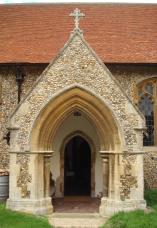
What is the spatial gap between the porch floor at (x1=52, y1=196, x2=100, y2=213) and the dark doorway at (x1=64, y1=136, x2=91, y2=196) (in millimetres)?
1293

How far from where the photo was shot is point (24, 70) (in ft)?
51.7

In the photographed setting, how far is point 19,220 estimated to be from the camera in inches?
433

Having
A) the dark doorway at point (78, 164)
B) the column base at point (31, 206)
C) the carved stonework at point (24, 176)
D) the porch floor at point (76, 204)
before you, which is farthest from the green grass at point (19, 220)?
the dark doorway at point (78, 164)

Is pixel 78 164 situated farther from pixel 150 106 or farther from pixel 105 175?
pixel 105 175

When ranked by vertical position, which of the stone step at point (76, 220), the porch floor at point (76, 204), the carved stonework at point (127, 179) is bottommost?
the stone step at point (76, 220)

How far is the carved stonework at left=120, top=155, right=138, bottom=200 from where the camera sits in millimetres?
11938

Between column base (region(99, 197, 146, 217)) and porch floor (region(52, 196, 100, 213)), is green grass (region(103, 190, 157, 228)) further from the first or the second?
porch floor (region(52, 196, 100, 213))

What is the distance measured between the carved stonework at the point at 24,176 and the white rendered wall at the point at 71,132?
309 cm

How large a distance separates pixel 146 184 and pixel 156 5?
8.57 metres

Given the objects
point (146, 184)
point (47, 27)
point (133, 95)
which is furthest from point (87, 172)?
point (47, 27)

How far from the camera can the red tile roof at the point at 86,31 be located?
1603cm

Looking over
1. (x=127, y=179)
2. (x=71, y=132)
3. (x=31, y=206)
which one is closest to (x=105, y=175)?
(x=127, y=179)

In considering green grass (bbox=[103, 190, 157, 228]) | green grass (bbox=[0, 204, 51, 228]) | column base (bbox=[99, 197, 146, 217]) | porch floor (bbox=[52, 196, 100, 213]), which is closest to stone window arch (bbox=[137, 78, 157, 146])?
porch floor (bbox=[52, 196, 100, 213])

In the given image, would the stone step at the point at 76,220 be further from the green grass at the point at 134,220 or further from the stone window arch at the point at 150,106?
the stone window arch at the point at 150,106
